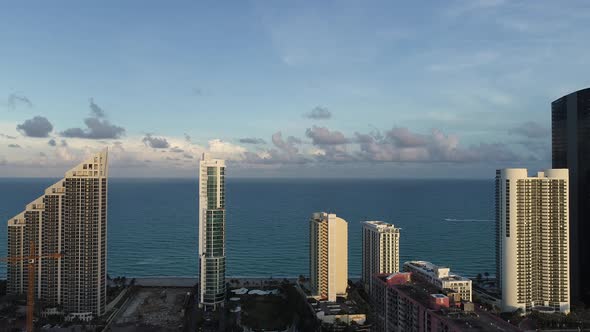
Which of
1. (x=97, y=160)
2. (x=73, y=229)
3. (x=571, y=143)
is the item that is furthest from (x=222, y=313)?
(x=571, y=143)

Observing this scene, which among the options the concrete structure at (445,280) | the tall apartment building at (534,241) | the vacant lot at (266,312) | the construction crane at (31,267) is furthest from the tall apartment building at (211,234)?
the tall apartment building at (534,241)

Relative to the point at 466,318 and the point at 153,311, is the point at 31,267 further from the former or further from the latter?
the point at 466,318

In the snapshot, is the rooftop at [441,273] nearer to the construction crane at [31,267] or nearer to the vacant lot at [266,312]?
the vacant lot at [266,312]

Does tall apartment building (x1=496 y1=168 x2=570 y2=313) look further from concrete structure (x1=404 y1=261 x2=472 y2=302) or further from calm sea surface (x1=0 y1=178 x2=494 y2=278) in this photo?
calm sea surface (x1=0 y1=178 x2=494 y2=278)

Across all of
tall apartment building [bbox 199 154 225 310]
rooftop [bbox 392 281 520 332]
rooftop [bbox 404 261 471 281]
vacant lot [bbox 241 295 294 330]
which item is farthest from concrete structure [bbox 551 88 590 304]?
tall apartment building [bbox 199 154 225 310]

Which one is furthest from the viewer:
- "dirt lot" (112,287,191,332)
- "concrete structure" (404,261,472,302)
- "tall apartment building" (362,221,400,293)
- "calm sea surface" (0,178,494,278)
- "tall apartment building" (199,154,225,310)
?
"calm sea surface" (0,178,494,278)
